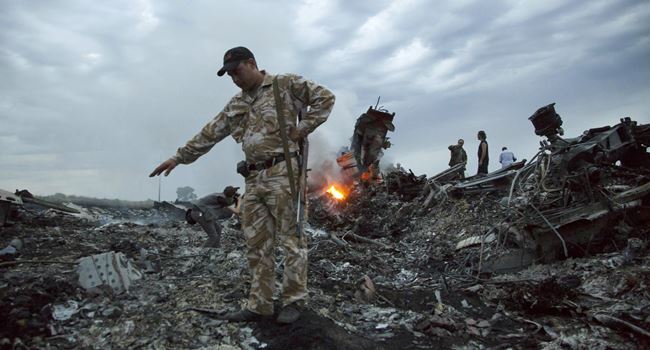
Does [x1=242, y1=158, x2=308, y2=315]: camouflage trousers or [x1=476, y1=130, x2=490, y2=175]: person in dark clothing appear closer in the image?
[x1=242, y1=158, x2=308, y2=315]: camouflage trousers

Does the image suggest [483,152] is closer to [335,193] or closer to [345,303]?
[335,193]

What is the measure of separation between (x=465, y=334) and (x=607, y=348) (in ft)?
3.36

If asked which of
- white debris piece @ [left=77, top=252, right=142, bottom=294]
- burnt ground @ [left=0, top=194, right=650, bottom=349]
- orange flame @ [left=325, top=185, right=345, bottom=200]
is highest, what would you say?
orange flame @ [left=325, top=185, right=345, bottom=200]

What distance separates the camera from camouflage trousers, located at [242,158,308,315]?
328 cm

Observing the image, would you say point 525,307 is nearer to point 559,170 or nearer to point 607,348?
point 607,348

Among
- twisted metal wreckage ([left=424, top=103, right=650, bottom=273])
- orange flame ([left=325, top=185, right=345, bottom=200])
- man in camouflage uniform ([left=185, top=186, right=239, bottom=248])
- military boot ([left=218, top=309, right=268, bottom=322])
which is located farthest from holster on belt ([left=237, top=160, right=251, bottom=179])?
orange flame ([left=325, top=185, right=345, bottom=200])

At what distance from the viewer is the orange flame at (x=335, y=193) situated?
13.3 metres

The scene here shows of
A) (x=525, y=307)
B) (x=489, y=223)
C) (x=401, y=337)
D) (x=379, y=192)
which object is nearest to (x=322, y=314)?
(x=401, y=337)

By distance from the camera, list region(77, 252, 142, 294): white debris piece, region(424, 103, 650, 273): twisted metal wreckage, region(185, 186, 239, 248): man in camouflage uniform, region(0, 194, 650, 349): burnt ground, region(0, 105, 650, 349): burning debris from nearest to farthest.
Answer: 1. region(0, 194, 650, 349): burnt ground
2. region(0, 105, 650, 349): burning debris
3. region(77, 252, 142, 294): white debris piece
4. region(424, 103, 650, 273): twisted metal wreckage
5. region(185, 186, 239, 248): man in camouflage uniform

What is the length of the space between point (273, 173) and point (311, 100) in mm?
674

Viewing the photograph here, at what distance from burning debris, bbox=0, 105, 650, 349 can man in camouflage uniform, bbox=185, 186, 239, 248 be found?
1.28 feet

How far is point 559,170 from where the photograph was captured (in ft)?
23.0

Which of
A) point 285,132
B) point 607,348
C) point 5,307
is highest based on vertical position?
point 285,132

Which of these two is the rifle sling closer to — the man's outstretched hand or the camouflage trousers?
the camouflage trousers
